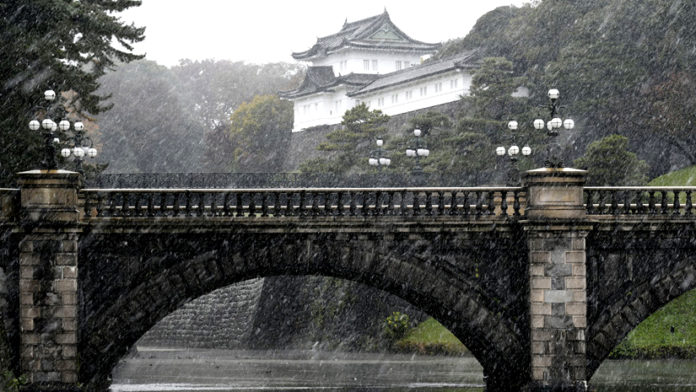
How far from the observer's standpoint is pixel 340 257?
3209cm

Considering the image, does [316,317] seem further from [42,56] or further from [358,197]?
[42,56]

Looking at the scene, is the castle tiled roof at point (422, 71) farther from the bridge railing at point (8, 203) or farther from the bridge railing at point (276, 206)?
the bridge railing at point (8, 203)

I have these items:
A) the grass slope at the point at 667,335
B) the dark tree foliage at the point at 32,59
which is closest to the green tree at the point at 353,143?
the grass slope at the point at 667,335

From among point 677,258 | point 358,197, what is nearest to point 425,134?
point 358,197

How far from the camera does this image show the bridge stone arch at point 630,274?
1280 inches

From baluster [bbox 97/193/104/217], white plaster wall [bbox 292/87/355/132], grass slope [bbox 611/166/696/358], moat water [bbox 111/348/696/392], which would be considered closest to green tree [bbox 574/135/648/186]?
grass slope [bbox 611/166/696/358]

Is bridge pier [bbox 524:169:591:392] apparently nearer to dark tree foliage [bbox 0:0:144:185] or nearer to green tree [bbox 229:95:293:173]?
dark tree foliage [bbox 0:0:144:185]

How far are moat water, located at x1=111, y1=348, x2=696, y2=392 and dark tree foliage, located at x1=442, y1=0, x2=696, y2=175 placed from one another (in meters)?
19.9

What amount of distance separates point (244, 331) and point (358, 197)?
19.5 metres

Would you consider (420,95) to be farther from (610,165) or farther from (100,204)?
(100,204)

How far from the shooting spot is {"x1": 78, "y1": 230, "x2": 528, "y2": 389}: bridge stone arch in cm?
3117

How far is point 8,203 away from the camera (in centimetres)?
3025

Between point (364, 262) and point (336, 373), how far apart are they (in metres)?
17.9

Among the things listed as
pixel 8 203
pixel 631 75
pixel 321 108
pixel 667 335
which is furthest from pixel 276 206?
pixel 321 108
